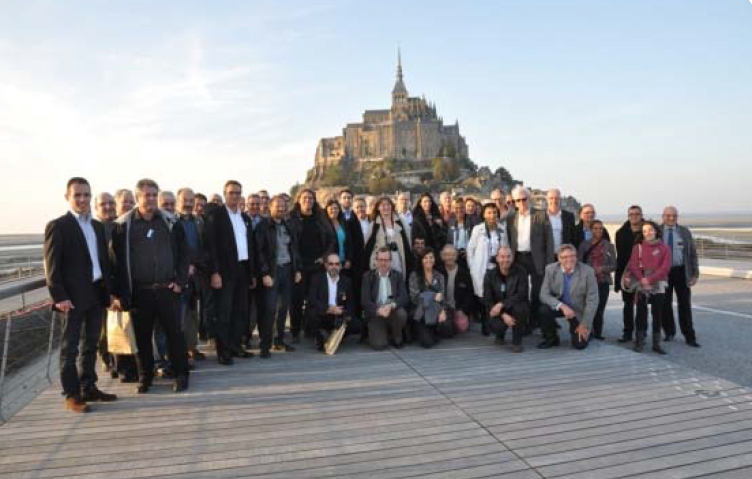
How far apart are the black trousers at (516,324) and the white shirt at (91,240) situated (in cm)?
Result: 453

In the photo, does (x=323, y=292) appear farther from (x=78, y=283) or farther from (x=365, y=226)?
(x=78, y=283)

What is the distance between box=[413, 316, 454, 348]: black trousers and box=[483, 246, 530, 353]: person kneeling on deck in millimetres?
548

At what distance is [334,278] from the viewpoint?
6.71 meters

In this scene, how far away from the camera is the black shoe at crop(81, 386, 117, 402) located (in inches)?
178

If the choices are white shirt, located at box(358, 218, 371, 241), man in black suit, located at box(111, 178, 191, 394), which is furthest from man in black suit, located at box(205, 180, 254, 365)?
white shirt, located at box(358, 218, 371, 241)

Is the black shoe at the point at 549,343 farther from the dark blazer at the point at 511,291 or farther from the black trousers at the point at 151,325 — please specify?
the black trousers at the point at 151,325

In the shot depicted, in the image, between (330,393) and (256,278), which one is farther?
(256,278)

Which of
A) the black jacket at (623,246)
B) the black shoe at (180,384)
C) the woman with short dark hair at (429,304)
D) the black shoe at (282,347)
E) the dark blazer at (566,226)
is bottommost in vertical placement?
the black shoe at (282,347)

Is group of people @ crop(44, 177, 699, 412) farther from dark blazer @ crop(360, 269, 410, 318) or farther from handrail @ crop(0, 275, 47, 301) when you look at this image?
handrail @ crop(0, 275, 47, 301)

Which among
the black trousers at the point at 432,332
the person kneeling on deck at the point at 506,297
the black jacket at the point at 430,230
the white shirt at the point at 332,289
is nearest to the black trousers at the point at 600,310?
the person kneeling on deck at the point at 506,297

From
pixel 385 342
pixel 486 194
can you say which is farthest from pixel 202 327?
pixel 486 194

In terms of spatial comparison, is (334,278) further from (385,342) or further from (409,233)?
(409,233)

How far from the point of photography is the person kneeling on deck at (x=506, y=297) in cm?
633

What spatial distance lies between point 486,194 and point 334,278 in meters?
86.9
